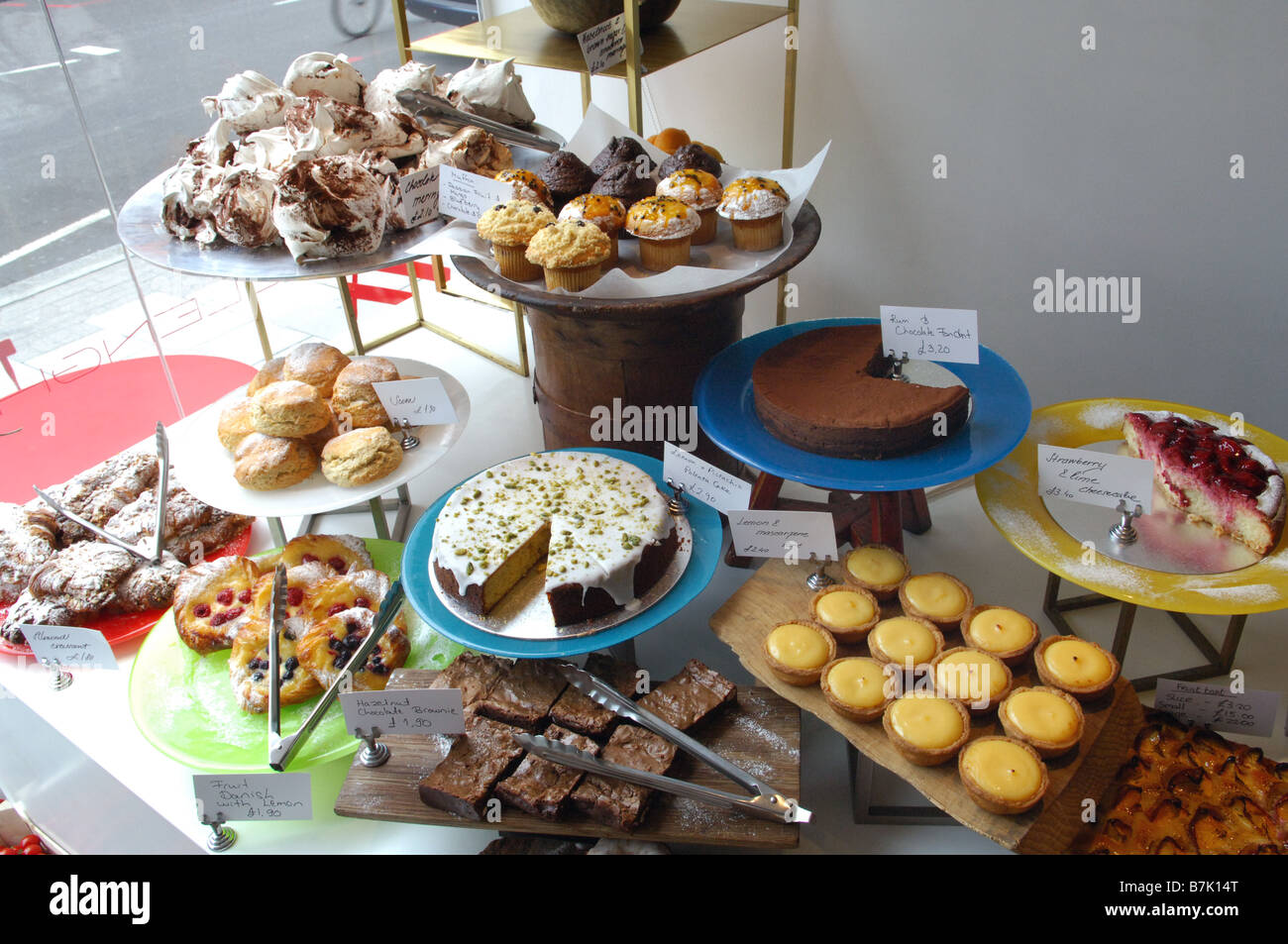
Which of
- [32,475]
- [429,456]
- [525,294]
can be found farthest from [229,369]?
[525,294]

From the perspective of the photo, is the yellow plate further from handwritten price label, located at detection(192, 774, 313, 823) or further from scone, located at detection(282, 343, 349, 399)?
scone, located at detection(282, 343, 349, 399)

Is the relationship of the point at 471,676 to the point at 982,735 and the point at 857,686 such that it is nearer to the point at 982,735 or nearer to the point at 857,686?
the point at 857,686

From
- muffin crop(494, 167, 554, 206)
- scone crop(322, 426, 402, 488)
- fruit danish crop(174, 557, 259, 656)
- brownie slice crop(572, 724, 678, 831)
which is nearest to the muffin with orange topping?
muffin crop(494, 167, 554, 206)

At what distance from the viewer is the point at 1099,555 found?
5.65 feet

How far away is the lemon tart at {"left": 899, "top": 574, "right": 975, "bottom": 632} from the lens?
171 cm

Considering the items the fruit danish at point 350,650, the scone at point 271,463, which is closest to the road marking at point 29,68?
the scone at point 271,463

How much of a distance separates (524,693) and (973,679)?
0.81 meters

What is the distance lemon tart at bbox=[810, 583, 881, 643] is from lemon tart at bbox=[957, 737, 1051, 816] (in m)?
0.30

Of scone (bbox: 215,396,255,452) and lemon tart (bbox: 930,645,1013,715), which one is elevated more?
scone (bbox: 215,396,255,452)

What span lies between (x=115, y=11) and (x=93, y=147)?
0.39m

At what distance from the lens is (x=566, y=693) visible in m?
1.69

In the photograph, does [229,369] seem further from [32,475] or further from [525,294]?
[525,294]

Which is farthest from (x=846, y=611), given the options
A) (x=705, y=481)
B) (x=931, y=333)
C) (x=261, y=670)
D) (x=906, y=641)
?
(x=261, y=670)

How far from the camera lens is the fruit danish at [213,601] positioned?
1934 mm
